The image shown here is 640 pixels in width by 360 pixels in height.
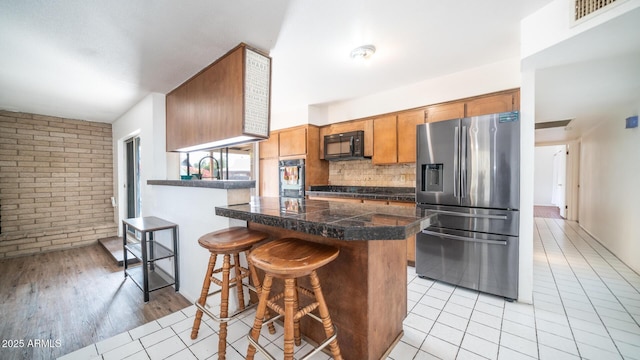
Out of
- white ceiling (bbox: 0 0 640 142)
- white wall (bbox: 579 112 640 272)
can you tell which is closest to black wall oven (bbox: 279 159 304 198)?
white ceiling (bbox: 0 0 640 142)

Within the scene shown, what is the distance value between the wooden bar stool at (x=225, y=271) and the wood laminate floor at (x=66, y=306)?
83 centimetres

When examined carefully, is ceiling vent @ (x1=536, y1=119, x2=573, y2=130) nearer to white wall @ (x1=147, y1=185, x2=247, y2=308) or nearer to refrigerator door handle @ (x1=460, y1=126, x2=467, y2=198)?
refrigerator door handle @ (x1=460, y1=126, x2=467, y2=198)

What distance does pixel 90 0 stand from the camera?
1509 millimetres

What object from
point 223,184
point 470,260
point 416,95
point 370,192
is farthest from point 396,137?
point 223,184

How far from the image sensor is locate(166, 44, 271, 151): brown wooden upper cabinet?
209cm

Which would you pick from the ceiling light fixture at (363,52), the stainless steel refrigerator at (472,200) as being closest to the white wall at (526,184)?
the stainless steel refrigerator at (472,200)

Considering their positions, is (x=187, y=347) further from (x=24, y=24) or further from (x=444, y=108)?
(x=444, y=108)

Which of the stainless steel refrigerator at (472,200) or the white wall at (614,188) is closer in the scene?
the stainless steel refrigerator at (472,200)

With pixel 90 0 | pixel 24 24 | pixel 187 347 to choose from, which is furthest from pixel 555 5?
pixel 24 24

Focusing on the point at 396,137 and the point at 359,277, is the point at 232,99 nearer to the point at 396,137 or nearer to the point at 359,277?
the point at 359,277

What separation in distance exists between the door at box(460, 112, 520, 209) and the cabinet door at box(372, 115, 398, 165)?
113 cm

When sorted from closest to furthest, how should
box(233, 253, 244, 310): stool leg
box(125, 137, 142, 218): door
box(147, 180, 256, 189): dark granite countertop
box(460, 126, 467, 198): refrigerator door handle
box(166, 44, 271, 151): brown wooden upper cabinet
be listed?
box(233, 253, 244, 310): stool leg
box(147, 180, 256, 189): dark granite countertop
box(166, 44, 271, 151): brown wooden upper cabinet
box(460, 126, 467, 198): refrigerator door handle
box(125, 137, 142, 218): door

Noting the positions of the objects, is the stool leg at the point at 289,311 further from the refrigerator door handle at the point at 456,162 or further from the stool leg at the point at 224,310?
the refrigerator door handle at the point at 456,162

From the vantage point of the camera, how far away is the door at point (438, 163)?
8.02 feet
